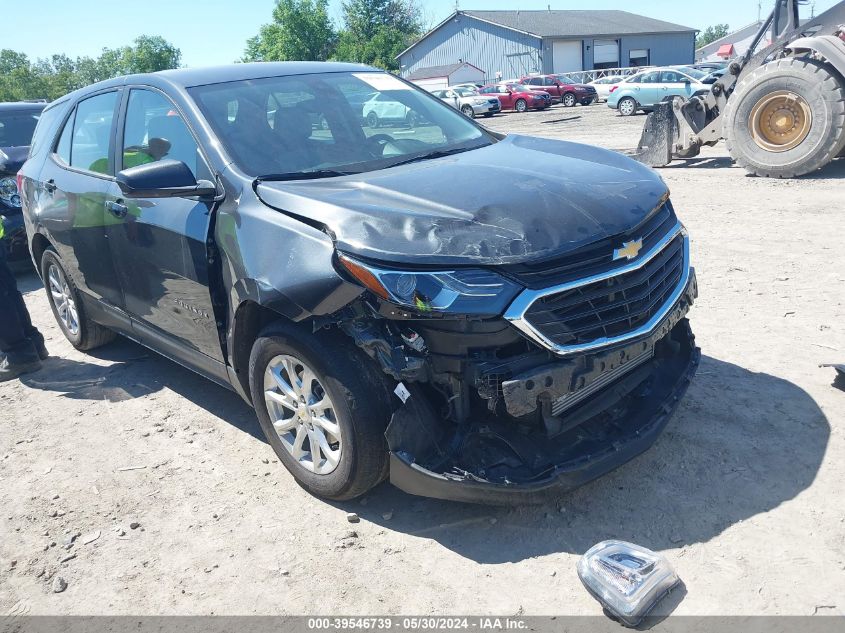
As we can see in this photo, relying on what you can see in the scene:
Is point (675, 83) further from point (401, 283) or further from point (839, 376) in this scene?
point (401, 283)

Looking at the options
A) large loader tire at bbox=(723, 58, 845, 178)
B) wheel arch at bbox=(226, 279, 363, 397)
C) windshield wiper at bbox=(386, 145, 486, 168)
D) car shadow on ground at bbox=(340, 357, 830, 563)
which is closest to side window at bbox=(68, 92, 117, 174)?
wheel arch at bbox=(226, 279, 363, 397)

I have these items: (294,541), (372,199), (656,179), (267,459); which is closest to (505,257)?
(372,199)

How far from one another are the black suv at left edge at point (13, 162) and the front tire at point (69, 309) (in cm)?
40

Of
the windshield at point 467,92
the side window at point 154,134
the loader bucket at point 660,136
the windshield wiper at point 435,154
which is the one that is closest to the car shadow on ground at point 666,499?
the windshield wiper at point 435,154

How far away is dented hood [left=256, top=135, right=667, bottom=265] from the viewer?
2811 mm

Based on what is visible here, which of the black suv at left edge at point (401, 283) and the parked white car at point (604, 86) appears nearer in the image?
the black suv at left edge at point (401, 283)

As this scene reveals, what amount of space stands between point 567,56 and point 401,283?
187ft

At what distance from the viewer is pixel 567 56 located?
5531 centimetres

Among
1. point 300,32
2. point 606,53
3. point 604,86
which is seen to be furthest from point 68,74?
point 604,86

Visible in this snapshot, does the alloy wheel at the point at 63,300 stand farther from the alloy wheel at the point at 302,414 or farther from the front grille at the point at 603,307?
the front grille at the point at 603,307

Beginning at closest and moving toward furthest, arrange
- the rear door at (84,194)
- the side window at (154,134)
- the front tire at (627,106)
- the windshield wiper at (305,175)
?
the windshield wiper at (305,175), the side window at (154,134), the rear door at (84,194), the front tire at (627,106)

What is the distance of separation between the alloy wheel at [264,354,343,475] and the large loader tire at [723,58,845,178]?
8.63m

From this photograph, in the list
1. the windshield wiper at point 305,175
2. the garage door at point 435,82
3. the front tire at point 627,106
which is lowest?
the front tire at point 627,106

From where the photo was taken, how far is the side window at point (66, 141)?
199 inches
